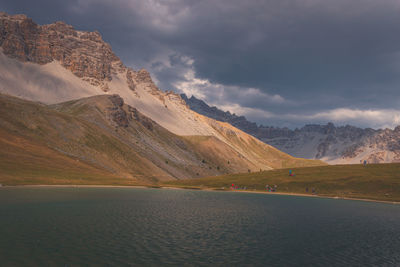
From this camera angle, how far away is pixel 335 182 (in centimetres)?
12575

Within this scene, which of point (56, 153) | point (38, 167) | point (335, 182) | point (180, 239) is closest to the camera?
point (180, 239)

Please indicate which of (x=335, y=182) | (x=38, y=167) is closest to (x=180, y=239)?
(x=38, y=167)

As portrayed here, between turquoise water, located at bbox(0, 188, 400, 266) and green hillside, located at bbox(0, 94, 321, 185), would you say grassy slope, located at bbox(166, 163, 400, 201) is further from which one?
turquoise water, located at bbox(0, 188, 400, 266)

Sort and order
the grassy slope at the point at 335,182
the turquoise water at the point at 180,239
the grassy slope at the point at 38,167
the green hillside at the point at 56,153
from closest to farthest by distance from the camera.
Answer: the turquoise water at the point at 180,239, the grassy slope at the point at 38,167, the grassy slope at the point at 335,182, the green hillside at the point at 56,153

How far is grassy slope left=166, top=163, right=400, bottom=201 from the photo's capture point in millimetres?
110125

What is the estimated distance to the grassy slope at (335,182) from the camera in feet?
361

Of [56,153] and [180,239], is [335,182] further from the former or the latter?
[56,153]

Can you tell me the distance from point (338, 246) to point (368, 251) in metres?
3.21

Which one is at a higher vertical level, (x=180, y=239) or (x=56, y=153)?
(x=56, y=153)

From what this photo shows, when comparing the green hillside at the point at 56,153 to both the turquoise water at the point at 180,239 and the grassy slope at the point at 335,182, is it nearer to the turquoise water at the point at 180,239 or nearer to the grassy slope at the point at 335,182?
the grassy slope at the point at 335,182

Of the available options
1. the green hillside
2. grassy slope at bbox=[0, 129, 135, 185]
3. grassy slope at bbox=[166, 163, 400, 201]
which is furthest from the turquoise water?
the green hillside

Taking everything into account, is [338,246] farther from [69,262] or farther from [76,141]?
[76,141]

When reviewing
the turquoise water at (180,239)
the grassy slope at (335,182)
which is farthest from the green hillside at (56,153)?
the turquoise water at (180,239)

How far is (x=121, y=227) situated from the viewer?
3919 cm
